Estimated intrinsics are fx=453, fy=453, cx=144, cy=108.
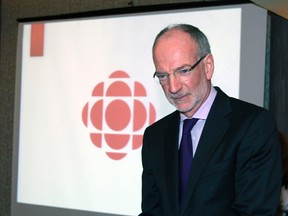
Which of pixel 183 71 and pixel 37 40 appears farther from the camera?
pixel 37 40

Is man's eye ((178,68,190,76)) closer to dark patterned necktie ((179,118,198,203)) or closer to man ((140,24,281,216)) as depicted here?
man ((140,24,281,216))

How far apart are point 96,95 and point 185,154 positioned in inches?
64.6

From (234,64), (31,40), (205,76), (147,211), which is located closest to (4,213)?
(31,40)

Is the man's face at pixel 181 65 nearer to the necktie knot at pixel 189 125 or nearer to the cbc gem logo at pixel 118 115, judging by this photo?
the necktie knot at pixel 189 125

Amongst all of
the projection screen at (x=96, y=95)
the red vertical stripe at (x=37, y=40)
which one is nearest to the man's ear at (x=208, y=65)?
the projection screen at (x=96, y=95)

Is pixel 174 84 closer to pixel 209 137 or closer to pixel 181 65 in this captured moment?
pixel 181 65

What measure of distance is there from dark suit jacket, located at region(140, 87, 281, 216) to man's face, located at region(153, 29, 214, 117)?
81 mm

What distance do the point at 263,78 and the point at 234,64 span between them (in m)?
0.17

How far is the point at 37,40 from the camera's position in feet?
10.1

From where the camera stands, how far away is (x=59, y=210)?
2.94m

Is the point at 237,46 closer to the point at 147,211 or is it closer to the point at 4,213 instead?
the point at 147,211

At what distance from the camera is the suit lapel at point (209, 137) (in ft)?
3.92

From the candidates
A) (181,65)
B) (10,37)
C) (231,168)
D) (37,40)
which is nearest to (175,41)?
(181,65)

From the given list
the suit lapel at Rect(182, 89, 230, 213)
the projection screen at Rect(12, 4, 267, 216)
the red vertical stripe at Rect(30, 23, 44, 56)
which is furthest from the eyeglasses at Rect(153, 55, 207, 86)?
the red vertical stripe at Rect(30, 23, 44, 56)
